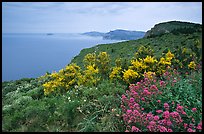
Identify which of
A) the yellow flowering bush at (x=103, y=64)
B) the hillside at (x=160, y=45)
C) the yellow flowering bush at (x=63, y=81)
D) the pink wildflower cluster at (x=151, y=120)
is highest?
the hillside at (x=160, y=45)

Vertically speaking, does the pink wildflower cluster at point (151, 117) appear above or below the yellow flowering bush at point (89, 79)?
below

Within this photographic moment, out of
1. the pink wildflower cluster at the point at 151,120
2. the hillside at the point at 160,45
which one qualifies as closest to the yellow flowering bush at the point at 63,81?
the pink wildflower cluster at the point at 151,120

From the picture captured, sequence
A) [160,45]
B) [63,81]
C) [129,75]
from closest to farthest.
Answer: [129,75] → [63,81] → [160,45]

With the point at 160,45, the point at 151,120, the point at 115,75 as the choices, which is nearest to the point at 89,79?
the point at 115,75

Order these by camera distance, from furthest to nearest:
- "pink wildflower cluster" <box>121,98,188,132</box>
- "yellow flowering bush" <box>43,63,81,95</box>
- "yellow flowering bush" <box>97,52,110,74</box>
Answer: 1. "yellow flowering bush" <box>97,52,110,74</box>
2. "yellow flowering bush" <box>43,63,81,95</box>
3. "pink wildflower cluster" <box>121,98,188,132</box>

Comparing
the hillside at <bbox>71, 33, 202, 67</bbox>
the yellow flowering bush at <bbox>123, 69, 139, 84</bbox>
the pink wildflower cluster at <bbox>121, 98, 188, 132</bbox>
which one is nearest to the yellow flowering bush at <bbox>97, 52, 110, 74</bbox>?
the yellow flowering bush at <bbox>123, 69, 139, 84</bbox>

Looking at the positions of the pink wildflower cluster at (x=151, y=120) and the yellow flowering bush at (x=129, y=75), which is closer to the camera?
the pink wildflower cluster at (x=151, y=120)

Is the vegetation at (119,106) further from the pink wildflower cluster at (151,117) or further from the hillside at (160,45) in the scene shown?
the hillside at (160,45)

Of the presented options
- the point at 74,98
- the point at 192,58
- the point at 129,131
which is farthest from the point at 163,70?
the point at 129,131

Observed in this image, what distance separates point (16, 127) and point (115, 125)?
2323mm

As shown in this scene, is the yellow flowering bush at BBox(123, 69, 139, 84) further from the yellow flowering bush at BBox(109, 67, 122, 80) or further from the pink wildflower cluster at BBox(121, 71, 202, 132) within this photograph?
the pink wildflower cluster at BBox(121, 71, 202, 132)

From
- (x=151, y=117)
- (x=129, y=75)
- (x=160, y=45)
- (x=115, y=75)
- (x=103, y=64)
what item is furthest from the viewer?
(x=160, y=45)

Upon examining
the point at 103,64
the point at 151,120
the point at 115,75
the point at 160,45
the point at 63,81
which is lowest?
the point at 151,120

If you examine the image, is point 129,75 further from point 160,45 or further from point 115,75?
point 160,45
